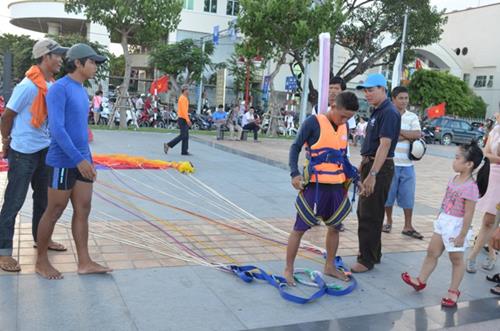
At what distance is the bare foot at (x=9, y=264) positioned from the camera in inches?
159

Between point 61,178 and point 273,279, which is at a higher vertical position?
point 61,178

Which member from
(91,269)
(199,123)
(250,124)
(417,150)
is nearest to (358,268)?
(417,150)

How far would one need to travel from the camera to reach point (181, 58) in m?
31.8

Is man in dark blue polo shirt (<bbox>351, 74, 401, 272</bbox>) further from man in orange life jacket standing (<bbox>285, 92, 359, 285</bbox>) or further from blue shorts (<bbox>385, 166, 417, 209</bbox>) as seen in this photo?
blue shorts (<bbox>385, 166, 417, 209</bbox>)

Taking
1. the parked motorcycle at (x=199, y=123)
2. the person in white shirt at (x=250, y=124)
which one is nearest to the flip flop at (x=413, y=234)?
the person in white shirt at (x=250, y=124)

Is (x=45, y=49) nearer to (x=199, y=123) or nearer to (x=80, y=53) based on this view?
(x=80, y=53)

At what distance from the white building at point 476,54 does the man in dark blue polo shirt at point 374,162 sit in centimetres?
4858

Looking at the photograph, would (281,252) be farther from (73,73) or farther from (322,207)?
(73,73)

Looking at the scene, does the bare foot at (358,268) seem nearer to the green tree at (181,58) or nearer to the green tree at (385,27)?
the green tree at (385,27)

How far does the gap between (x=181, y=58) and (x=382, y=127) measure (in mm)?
28510

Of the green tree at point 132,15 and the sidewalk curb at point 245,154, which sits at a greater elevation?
the green tree at point 132,15

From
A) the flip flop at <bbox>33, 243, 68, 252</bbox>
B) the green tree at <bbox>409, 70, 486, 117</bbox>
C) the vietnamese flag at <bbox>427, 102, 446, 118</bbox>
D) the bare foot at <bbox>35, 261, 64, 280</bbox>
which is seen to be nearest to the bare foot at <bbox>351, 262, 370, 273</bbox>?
the bare foot at <bbox>35, 261, 64, 280</bbox>

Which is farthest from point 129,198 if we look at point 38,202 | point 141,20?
point 141,20

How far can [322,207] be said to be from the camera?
4.21m
